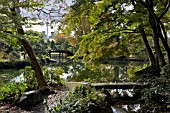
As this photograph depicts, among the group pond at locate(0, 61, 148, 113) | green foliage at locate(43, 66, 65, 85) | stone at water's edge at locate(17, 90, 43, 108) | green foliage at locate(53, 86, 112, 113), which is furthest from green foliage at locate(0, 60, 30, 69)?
green foliage at locate(53, 86, 112, 113)

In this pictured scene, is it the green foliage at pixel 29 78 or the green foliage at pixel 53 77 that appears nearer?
the green foliage at pixel 29 78

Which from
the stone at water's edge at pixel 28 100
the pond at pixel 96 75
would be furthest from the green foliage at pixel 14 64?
the stone at water's edge at pixel 28 100

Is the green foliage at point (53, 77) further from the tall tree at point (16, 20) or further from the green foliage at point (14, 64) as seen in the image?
the green foliage at point (14, 64)

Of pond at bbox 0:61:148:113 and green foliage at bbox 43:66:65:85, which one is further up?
green foliage at bbox 43:66:65:85

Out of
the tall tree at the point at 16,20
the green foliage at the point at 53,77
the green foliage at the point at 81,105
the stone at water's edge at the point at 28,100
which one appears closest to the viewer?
the green foliage at the point at 81,105

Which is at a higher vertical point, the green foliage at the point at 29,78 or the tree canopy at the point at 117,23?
the tree canopy at the point at 117,23

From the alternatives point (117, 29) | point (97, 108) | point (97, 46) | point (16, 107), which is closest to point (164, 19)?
point (117, 29)

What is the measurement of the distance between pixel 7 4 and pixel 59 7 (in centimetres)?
217

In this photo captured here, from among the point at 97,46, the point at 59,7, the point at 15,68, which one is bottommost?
the point at 15,68

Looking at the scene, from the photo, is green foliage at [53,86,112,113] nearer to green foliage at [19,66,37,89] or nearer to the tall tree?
the tall tree

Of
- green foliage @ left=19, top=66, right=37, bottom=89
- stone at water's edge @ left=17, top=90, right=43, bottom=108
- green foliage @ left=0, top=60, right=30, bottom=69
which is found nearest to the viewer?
stone at water's edge @ left=17, top=90, right=43, bottom=108

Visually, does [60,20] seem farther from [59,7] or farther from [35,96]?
[35,96]

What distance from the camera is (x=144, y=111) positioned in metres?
5.81

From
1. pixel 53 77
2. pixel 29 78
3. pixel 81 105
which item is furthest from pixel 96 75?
pixel 81 105
